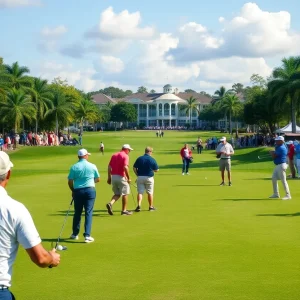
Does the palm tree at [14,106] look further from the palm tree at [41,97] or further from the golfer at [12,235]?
the golfer at [12,235]

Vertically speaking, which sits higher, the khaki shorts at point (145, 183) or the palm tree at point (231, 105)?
the palm tree at point (231, 105)

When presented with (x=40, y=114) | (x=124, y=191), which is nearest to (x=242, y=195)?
(x=124, y=191)

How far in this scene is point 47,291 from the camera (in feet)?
28.0

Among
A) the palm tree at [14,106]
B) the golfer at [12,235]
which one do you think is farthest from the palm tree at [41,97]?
the golfer at [12,235]

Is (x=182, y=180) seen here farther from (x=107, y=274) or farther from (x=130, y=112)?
(x=130, y=112)

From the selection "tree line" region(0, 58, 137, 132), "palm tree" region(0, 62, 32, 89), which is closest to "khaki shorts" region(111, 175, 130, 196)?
"tree line" region(0, 58, 137, 132)

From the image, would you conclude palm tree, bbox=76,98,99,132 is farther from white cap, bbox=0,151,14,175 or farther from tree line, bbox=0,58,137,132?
white cap, bbox=0,151,14,175

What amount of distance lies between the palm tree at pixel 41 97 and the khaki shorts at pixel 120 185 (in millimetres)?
70471

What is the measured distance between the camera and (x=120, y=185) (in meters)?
15.9

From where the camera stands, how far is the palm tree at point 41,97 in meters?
85.3

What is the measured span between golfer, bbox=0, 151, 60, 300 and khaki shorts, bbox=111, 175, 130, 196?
36.4ft

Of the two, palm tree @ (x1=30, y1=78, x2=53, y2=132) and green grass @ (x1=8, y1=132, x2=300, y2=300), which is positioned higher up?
palm tree @ (x1=30, y1=78, x2=53, y2=132)

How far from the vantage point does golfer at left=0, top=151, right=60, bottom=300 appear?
448 centimetres

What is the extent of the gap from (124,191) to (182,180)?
513 inches
